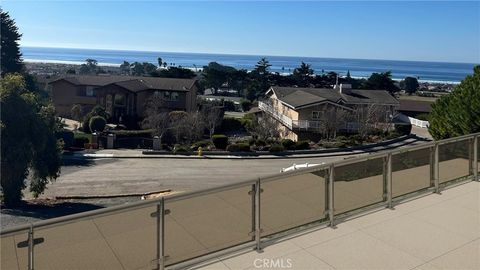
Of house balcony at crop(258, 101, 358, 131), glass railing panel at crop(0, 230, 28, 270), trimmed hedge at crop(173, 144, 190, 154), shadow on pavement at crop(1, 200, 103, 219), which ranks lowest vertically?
shadow on pavement at crop(1, 200, 103, 219)

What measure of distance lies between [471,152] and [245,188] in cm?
568

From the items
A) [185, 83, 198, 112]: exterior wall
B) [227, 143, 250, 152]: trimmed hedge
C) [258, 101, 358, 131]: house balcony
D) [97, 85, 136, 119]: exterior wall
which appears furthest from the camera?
[185, 83, 198, 112]: exterior wall

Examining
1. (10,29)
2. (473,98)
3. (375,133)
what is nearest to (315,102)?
(375,133)

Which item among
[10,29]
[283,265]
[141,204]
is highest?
[10,29]

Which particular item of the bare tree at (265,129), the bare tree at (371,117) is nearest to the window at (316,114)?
the bare tree at (371,117)

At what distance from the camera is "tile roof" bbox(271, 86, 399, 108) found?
2136 inches

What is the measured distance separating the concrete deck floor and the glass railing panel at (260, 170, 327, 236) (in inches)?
9.1

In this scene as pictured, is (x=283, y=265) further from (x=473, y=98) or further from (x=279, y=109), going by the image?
(x=279, y=109)

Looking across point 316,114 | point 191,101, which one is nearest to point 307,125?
point 316,114

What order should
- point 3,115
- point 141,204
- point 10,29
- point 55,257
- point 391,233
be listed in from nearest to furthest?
1. point 55,257
2. point 141,204
3. point 391,233
4. point 3,115
5. point 10,29

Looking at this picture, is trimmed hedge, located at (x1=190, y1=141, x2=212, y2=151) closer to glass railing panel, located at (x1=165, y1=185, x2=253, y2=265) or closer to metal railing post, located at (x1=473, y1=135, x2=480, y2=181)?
metal railing post, located at (x1=473, y1=135, x2=480, y2=181)

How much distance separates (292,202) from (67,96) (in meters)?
65.3

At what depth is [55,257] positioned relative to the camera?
181 inches

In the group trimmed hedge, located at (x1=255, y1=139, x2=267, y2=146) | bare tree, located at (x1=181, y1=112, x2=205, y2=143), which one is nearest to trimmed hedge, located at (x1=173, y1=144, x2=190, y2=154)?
bare tree, located at (x1=181, y1=112, x2=205, y2=143)
